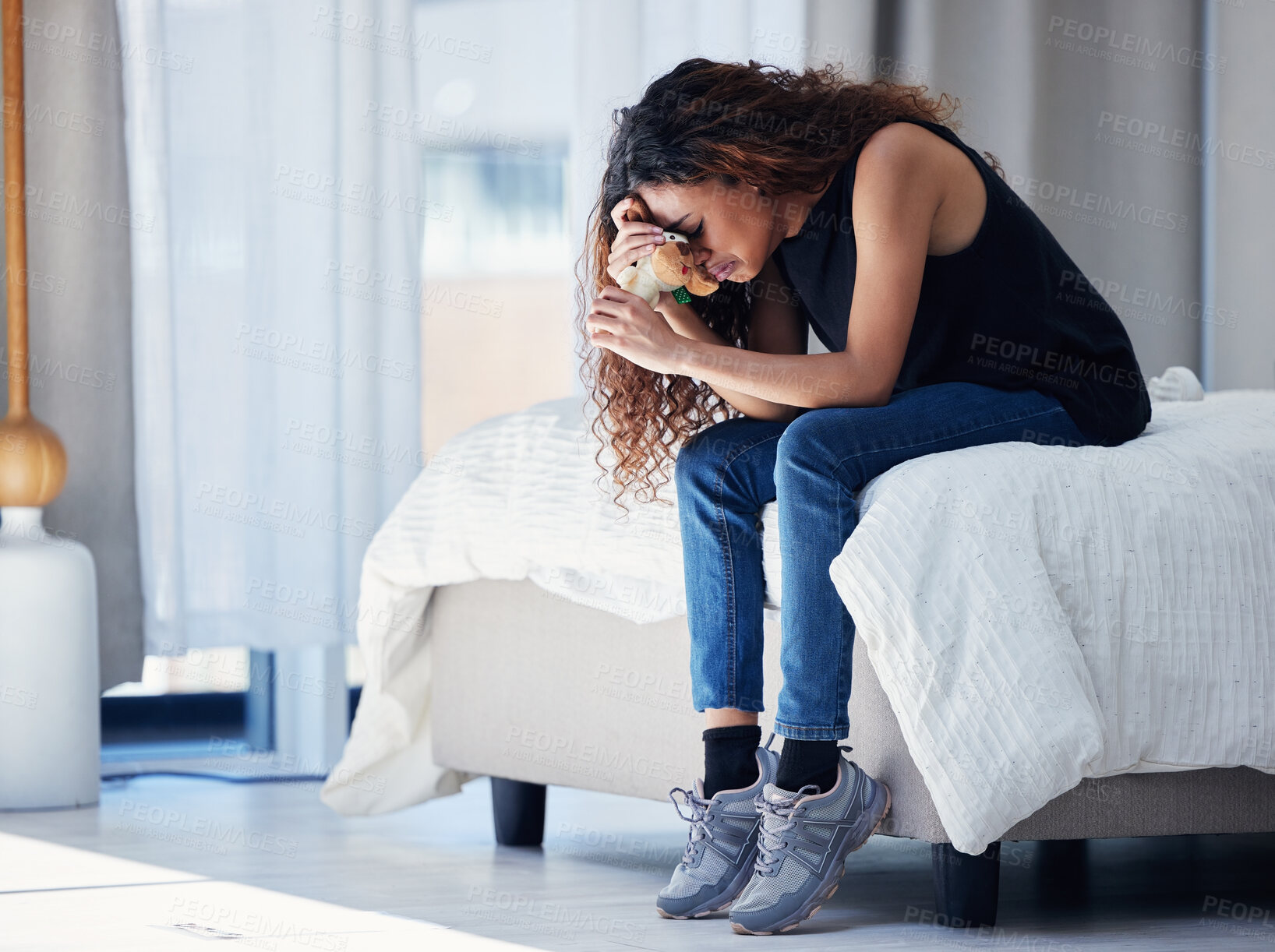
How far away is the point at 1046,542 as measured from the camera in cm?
124

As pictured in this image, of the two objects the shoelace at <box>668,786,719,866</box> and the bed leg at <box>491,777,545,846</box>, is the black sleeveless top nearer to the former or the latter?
the shoelace at <box>668,786,719,866</box>

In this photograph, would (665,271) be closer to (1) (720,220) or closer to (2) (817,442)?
(1) (720,220)

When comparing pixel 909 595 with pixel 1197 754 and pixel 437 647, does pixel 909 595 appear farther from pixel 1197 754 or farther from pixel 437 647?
pixel 437 647

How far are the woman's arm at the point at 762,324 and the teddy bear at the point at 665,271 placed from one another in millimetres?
45

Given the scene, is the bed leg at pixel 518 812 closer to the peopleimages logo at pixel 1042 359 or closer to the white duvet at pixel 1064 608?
the white duvet at pixel 1064 608

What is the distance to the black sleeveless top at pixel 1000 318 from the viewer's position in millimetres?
1408

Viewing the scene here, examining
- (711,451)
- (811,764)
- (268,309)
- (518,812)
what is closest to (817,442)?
(711,451)

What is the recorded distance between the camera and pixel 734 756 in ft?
4.48

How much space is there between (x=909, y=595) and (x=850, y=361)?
241mm

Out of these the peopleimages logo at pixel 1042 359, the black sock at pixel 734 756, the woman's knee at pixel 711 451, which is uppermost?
the peopleimages logo at pixel 1042 359

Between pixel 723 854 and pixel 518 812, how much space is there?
496mm

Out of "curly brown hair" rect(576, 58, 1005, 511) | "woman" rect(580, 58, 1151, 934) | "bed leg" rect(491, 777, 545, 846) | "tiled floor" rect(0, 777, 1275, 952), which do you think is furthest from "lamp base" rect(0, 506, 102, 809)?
"woman" rect(580, 58, 1151, 934)

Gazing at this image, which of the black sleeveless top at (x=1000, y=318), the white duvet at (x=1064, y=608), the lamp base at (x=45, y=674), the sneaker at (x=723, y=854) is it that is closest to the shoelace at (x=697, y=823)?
the sneaker at (x=723, y=854)

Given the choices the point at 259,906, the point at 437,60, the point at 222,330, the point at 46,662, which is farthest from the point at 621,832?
the point at 437,60
